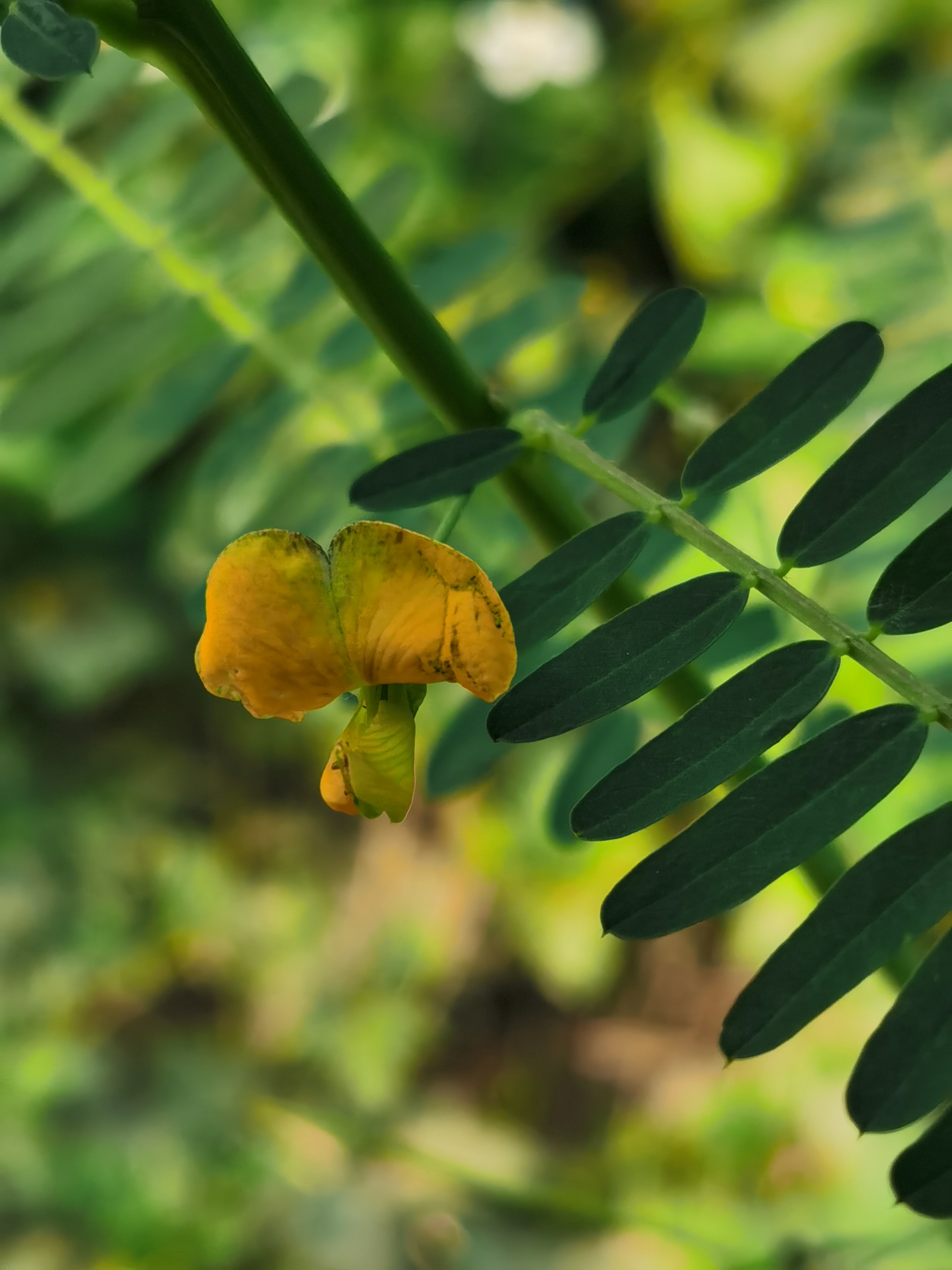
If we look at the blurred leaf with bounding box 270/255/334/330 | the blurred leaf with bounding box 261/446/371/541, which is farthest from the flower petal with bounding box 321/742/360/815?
the blurred leaf with bounding box 270/255/334/330

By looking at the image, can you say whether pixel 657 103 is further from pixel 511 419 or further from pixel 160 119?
pixel 511 419

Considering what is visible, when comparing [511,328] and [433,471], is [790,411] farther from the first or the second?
[511,328]

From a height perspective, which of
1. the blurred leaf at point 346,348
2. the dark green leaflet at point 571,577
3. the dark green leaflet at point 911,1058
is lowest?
the dark green leaflet at point 911,1058

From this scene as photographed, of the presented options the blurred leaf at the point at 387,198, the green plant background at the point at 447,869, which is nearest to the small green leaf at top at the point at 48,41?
the blurred leaf at the point at 387,198

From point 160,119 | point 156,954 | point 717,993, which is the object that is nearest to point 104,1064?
point 156,954

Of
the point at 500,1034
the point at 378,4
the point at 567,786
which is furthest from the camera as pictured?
the point at 500,1034

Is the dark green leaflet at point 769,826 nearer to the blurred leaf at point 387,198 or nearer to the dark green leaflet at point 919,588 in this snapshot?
the dark green leaflet at point 919,588

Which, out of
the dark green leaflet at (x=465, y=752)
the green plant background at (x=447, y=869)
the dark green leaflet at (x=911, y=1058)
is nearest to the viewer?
the dark green leaflet at (x=911, y=1058)
